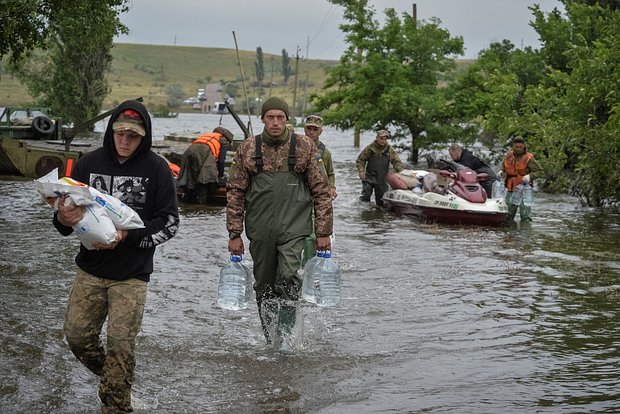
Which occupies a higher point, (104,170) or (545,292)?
(104,170)

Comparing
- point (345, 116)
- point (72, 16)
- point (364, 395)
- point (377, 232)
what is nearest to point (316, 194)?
point (364, 395)

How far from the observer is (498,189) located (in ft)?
61.5

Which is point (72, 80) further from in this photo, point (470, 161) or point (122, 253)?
point (122, 253)

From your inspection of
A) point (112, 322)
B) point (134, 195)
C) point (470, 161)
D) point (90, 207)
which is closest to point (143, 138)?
point (134, 195)

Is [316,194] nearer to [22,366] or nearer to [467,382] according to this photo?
[467,382]

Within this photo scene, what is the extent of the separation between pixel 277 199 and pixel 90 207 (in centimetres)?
208

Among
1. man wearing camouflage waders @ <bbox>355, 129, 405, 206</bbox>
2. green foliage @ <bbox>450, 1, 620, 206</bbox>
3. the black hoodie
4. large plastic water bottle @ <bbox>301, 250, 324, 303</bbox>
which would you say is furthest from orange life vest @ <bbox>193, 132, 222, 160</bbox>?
the black hoodie

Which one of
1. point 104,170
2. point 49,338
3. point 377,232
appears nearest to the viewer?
point 104,170

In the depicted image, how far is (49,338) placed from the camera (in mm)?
8289

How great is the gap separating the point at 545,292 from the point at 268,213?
498 cm

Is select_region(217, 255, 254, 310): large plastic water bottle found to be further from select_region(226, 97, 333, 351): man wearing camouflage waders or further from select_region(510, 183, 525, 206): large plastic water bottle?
select_region(510, 183, 525, 206): large plastic water bottle

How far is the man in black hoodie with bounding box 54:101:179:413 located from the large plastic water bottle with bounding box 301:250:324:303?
82.3 inches

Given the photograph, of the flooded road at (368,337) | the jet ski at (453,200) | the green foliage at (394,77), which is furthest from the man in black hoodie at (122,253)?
the green foliage at (394,77)

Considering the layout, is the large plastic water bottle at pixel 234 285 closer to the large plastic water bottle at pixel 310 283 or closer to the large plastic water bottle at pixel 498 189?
the large plastic water bottle at pixel 310 283
